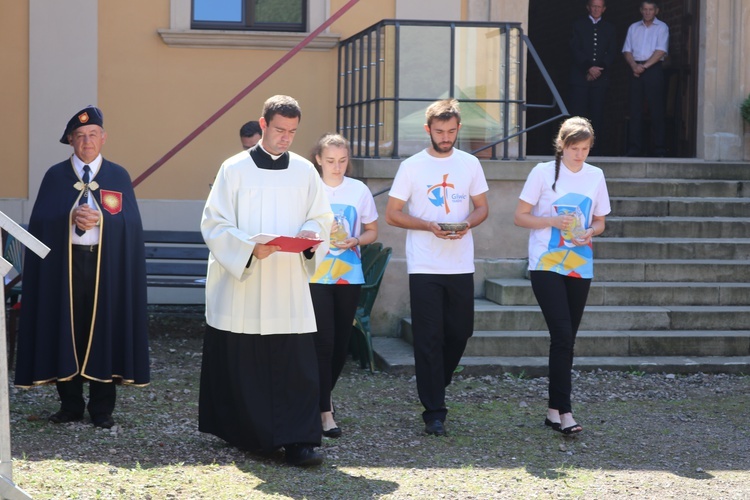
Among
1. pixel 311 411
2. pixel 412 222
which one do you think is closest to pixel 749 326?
pixel 412 222

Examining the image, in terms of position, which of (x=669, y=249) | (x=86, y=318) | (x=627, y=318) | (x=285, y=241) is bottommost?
(x=627, y=318)

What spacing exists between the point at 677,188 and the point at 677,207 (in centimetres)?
31

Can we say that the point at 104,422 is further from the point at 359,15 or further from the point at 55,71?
the point at 359,15

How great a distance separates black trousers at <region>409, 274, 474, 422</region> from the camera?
6.61m

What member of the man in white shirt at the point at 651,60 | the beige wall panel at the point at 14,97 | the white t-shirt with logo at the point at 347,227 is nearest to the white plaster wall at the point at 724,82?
the man in white shirt at the point at 651,60

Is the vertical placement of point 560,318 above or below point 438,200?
below

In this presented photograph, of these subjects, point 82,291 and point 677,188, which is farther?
point 677,188

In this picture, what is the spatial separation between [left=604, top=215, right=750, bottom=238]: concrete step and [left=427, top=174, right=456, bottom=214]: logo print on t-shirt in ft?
11.6

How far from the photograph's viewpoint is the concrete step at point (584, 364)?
27.2 feet

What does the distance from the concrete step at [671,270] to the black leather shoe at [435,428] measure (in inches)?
128

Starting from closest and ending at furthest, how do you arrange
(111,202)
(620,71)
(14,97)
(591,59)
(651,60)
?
(111,202), (14,97), (651,60), (591,59), (620,71)

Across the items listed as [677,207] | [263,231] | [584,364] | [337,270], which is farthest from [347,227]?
[677,207]

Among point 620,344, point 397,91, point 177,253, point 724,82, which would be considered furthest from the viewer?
point 724,82

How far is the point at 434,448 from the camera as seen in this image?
6328 millimetres
